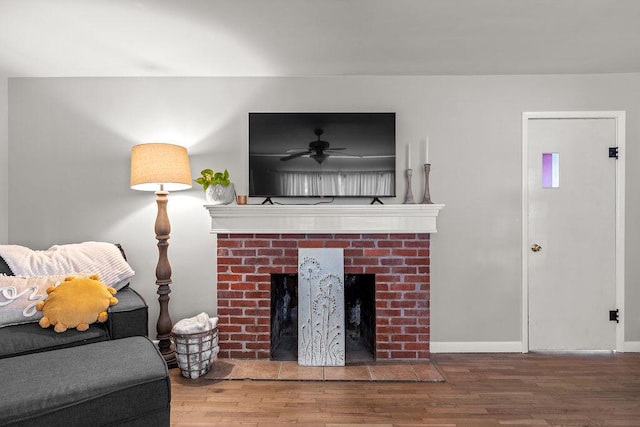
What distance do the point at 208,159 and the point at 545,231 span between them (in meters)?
2.76

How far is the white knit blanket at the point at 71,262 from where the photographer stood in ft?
7.27

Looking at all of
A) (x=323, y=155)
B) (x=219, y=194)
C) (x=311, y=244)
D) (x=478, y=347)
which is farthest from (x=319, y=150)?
(x=478, y=347)

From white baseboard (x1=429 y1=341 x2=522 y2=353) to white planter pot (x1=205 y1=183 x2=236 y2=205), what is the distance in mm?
1975

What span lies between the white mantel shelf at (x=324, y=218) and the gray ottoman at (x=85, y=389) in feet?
3.80

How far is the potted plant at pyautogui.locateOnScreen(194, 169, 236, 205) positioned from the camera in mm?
2670

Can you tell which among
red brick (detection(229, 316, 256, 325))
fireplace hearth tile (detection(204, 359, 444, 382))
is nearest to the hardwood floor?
fireplace hearth tile (detection(204, 359, 444, 382))

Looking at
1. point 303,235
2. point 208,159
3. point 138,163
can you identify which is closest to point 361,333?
point 303,235

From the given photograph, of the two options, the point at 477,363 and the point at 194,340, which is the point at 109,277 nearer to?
the point at 194,340

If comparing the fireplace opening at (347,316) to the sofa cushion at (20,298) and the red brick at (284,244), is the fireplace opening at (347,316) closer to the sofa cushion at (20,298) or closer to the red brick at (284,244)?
the red brick at (284,244)

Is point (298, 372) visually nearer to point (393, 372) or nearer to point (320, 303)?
point (320, 303)

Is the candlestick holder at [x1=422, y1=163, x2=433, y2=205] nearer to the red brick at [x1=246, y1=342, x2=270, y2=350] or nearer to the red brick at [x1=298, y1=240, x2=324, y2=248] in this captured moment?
the red brick at [x1=298, y1=240, x2=324, y2=248]

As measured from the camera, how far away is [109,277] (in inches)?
92.0

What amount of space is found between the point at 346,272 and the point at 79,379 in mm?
1766

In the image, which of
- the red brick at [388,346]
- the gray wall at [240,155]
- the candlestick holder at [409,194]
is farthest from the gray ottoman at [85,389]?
the candlestick holder at [409,194]
